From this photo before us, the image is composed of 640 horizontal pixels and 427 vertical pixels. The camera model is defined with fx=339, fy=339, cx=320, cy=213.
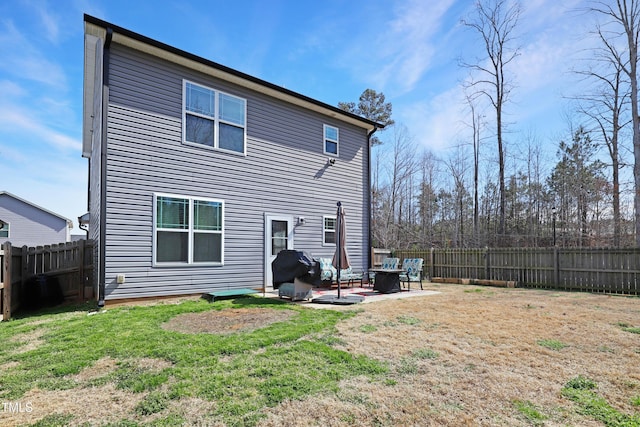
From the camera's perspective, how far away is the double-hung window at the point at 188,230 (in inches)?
285

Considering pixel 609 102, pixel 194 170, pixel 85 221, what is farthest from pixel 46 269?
pixel 609 102

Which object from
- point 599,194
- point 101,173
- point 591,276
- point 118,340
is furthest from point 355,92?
point 118,340

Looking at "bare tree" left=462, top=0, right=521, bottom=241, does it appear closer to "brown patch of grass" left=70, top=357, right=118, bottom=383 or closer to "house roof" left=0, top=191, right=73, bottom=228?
"brown patch of grass" left=70, top=357, right=118, bottom=383

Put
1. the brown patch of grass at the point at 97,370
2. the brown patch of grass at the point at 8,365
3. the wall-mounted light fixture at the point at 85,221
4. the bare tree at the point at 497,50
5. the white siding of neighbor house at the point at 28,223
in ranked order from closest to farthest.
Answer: the brown patch of grass at the point at 97,370
the brown patch of grass at the point at 8,365
the wall-mounted light fixture at the point at 85,221
the bare tree at the point at 497,50
the white siding of neighbor house at the point at 28,223

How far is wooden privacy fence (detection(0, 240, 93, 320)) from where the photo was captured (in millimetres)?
5805

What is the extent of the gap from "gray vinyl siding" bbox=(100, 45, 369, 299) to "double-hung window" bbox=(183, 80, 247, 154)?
17 centimetres

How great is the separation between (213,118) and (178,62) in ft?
4.50

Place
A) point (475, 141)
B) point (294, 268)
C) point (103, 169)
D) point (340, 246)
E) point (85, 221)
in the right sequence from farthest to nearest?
point (475, 141) → point (85, 221) → point (340, 246) → point (294, 268) → point (103, 169)

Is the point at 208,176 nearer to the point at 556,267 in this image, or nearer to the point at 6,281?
the point at 6,281

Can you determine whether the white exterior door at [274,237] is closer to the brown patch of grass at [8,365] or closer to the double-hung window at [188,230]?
the double-hung window at [188,230]

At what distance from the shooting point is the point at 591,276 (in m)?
9.62

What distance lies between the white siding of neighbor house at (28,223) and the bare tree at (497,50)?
29.2 m

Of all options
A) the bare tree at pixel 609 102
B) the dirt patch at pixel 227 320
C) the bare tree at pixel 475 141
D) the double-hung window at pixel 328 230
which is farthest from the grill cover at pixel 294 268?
the bare tree at pixel 609 102

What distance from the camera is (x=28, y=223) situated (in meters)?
23.3
